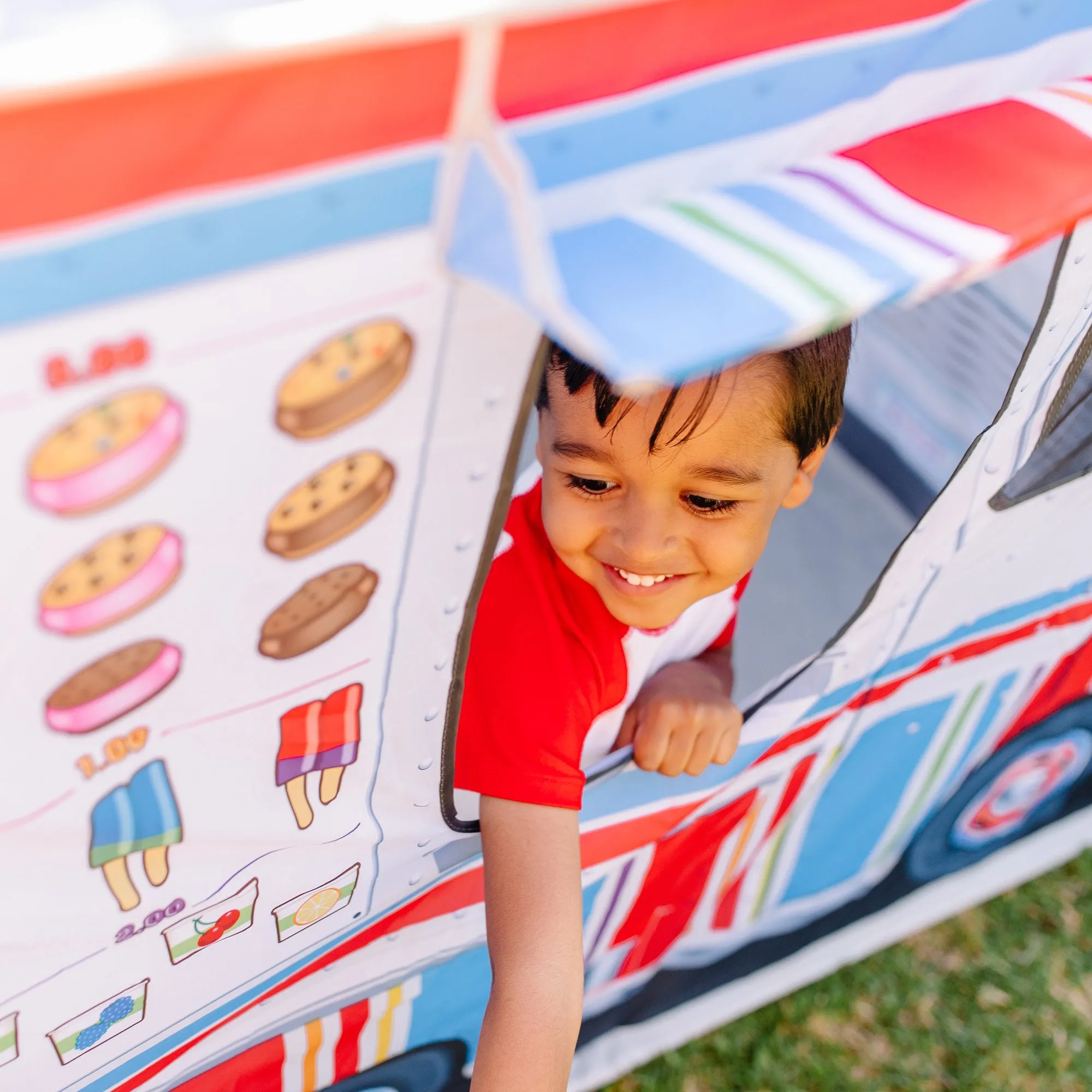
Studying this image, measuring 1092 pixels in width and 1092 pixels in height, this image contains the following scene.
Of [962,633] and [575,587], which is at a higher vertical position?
[575,587]

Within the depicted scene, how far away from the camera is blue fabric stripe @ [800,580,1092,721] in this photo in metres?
1.21

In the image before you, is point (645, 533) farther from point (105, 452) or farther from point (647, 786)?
point (105, 452)

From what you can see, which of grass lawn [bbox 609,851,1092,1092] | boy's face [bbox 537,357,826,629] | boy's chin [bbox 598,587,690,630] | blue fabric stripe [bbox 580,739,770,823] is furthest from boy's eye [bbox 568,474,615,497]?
grass lawn [bbox 609,851,1092,1092]

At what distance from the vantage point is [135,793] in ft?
2.33

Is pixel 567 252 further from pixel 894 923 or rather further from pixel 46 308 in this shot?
pixel 894 923

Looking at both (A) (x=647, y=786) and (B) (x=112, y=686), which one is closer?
(B) (x=112, y=686)

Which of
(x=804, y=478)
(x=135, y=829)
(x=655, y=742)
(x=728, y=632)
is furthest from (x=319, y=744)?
(x=728, y=632)

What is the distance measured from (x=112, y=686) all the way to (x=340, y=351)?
225 millimetres

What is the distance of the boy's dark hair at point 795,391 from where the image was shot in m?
0.88

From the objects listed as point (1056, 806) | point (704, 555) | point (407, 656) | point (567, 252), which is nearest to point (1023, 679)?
point (1056, 806)

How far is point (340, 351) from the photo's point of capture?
1.82 ft

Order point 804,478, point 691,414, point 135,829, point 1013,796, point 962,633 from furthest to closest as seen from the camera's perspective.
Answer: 1. point 1013,796
2. point 962,633
3. point 804,478
4. point 691,414
5. point 135,829

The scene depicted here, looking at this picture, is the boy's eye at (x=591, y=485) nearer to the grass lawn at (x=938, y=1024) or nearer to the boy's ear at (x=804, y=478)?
the boy's ear at (x=804, y=478)

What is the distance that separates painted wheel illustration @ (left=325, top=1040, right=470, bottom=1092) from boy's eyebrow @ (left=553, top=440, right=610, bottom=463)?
2.48 ft
